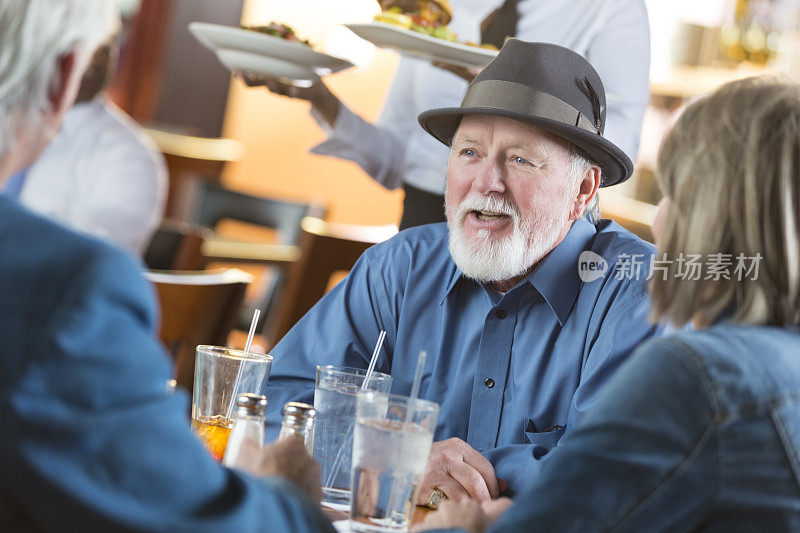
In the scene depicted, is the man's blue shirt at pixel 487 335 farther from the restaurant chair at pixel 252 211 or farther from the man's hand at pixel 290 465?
the restaurant chair at pixel 252 211

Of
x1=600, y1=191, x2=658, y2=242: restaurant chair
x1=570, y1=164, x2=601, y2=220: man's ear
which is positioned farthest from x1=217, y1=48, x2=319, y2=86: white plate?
x1=600, y1=191, x2=658, y2=242: restaurant chair

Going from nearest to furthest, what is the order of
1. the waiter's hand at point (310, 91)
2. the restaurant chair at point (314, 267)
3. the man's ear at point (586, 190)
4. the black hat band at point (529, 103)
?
the black hat band at point (529, 103) → the man's ear at point (586, 190) → the waiter's hand at point (310, 91) → the restaurant chair at point (314, 267)

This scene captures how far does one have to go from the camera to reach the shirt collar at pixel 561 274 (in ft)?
5.33

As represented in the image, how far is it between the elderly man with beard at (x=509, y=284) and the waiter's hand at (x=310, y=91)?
1.37 feet

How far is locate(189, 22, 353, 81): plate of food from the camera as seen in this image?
193 cm

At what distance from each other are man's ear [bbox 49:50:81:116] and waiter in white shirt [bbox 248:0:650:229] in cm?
121

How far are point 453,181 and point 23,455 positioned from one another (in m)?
1.10

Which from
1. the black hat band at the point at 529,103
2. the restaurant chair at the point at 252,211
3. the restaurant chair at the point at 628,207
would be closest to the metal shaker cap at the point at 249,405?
the black hat band at the point at 529,103

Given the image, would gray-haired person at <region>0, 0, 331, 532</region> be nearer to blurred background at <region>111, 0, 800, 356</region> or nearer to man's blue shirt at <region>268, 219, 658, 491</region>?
man's blue shirt at <region>268, 219, 658, 491</region>

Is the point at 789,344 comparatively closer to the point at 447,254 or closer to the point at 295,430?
the point at 295,430

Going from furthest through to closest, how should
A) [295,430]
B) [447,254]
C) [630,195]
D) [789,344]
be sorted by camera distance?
[630,195], [447,254], [295,430], [789,344]

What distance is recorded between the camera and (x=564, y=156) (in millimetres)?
1699

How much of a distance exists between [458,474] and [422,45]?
0.94 metres

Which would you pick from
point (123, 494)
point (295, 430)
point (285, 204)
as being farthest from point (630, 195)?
point (123, 494)
